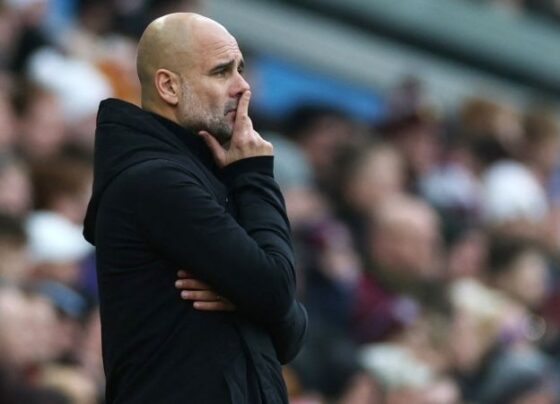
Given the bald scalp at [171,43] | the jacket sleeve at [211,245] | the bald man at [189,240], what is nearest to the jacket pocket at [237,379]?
the bald man at [189,240]


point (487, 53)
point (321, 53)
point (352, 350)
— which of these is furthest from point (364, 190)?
point (487, 53)

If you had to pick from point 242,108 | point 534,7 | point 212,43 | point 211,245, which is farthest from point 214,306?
point 534,7

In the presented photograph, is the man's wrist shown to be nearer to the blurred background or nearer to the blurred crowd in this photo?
the blurred background

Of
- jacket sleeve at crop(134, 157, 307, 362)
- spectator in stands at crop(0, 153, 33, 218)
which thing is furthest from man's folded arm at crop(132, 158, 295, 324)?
spectator in stands at crop(0, 153, 33, 218)

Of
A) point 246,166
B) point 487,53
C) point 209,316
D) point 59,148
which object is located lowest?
point 487,53

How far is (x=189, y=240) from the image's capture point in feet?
11.6

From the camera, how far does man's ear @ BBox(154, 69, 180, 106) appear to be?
367 cm

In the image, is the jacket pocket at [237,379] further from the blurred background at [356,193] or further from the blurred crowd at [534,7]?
the blurred crowd at [534,7]

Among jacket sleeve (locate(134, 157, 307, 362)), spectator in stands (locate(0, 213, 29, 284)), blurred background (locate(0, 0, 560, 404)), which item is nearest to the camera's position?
jacket sleeve (locate(134, 157, 307, 362))

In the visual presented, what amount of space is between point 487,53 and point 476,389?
7.16m

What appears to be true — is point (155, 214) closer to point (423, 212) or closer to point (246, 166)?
point (246, 166)

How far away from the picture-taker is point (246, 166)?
3.74 m

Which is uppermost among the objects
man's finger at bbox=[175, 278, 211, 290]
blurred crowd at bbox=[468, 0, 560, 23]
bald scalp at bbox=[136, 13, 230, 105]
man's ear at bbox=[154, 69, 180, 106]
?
bald scalp at bbox=[136, 13, 230, 105]

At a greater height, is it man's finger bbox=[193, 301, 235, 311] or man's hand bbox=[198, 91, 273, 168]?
man's hand bbox=[198, 91, 273, 168]
